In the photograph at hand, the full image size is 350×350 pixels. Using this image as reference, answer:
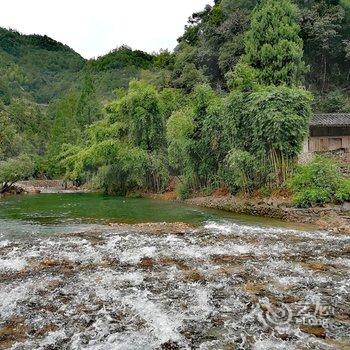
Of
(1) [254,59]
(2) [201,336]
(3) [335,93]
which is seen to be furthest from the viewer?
(3) [335,93]

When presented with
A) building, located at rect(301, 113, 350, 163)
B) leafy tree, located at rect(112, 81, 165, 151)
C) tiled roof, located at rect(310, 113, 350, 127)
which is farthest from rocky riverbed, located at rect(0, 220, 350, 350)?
building, located at rect(301, 113, 350, 163)

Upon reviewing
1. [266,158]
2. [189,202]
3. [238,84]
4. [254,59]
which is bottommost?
[189,202]

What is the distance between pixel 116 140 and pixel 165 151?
427 cm

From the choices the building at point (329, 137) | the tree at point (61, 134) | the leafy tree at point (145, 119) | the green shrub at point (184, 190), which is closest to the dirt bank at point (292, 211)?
the green shrub at point (184, 190)

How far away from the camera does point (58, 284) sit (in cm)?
910

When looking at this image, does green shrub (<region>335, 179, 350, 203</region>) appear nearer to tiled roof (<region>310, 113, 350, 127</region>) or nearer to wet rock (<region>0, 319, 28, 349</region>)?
tiled roof (<region>310, 113, 350, 127</region>)

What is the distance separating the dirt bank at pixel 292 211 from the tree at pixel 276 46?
13635 millimetres

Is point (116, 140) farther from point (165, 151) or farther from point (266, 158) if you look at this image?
point (266, 158)

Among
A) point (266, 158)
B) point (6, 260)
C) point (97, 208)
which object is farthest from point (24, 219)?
point (266, 158)

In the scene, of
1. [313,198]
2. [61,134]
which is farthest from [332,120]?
[61,134]

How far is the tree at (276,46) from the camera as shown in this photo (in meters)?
32.3

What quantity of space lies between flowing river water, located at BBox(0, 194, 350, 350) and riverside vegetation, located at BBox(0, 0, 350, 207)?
7.01 metres

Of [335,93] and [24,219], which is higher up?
[335,93]

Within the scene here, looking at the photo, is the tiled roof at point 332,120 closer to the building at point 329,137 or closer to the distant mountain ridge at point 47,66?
the building at point 329,137
